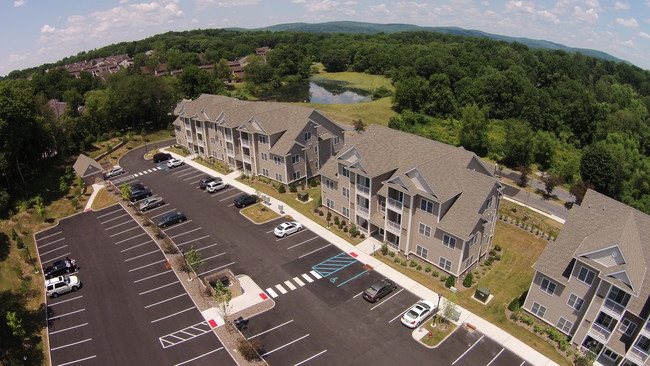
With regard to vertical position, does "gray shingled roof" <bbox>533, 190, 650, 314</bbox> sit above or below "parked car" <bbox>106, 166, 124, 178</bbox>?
above

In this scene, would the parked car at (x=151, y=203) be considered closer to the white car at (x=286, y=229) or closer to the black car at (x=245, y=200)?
the black car at (x=245, y=200)

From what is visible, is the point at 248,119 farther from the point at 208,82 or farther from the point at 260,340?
the point at 208,82

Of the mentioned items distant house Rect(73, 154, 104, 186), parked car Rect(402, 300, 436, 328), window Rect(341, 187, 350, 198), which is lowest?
parked car Rect(402, 300, 436, 328)

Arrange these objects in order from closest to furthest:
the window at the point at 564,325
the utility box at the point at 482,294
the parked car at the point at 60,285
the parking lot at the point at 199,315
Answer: the parking lot at the point at 199,315
the window at the point at 564,325
the utility box at the point at 482,294
the parked car at the point at 60,285

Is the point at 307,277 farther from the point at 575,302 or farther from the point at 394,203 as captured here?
the point at 575,302

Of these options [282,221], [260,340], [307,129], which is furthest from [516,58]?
[260,340]

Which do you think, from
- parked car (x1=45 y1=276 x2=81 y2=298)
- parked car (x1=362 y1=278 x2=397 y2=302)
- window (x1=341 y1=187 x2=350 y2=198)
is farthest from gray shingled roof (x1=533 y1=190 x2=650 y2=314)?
parked car (x1=45 y1=276 x2=81 y2=298)

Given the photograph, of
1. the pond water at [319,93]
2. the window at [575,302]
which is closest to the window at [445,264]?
the window at [575,302]

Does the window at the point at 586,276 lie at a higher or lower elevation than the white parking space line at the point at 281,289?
higher

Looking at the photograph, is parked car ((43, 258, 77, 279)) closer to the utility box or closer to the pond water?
the utility box
